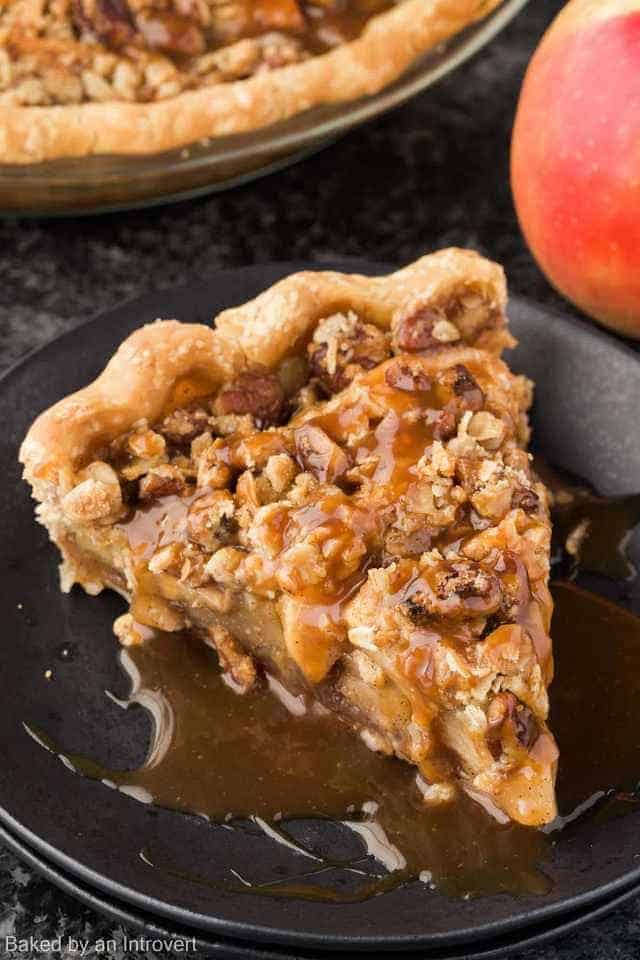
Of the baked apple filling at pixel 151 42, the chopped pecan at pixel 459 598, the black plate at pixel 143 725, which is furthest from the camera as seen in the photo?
the baked apple filling at pixel 151 42

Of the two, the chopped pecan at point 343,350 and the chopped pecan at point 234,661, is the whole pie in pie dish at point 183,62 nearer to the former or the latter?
the chopped pecan at point 343,350

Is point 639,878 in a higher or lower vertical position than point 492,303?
lower

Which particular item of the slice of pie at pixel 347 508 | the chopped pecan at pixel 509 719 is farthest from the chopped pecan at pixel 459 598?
the chopped pecan at pixel 509 719

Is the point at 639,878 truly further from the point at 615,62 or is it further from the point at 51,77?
the point at 51,77

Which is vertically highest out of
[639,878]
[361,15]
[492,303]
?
[361,15]

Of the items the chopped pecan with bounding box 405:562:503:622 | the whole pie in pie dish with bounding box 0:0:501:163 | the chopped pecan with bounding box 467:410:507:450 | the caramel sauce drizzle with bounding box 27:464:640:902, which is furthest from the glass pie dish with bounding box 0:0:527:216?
the chopped pecan with bounding box 405:562:503:622

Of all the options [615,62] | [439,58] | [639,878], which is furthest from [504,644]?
[439,58]

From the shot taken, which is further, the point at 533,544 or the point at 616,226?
the point at 616,226

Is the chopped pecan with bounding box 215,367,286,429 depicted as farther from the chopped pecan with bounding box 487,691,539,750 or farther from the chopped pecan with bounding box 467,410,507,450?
the chopped pecan with bounding box 487,691,539,750
